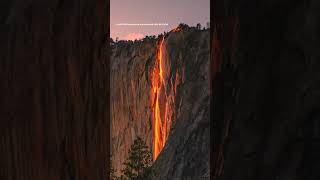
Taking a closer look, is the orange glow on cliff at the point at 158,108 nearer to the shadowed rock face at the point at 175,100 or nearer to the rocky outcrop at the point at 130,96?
the shadowed rock face at the point at 175,100

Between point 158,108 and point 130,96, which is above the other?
point 130,96

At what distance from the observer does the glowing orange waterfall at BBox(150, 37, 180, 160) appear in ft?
121

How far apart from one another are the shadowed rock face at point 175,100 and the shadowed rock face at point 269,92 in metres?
19.1

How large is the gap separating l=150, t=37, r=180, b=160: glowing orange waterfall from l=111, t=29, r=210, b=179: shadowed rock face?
229 mm

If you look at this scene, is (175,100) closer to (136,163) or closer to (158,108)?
(136,163)

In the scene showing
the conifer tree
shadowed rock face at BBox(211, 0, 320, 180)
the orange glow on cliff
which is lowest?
the conifer tree
